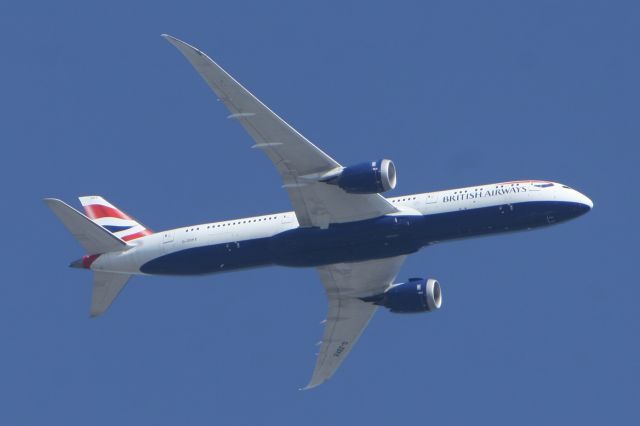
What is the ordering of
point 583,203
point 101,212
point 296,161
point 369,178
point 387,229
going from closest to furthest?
point 369,178 → point 296,161 → point 387,229 → point 583,203 → point 101,212

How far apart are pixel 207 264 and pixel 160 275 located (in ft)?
11.6

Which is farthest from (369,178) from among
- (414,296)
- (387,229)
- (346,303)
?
(346,303)

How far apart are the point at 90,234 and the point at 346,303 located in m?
17.6

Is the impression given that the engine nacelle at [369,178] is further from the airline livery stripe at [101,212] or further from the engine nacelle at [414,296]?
the airline livery stripe at [101,212]

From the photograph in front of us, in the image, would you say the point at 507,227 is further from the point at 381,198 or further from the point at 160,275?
the point at 160,275

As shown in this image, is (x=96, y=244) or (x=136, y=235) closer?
(x=96, y=244)

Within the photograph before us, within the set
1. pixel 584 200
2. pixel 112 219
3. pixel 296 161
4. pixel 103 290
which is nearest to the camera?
pixel 296 161

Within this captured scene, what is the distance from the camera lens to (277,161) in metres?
84.2

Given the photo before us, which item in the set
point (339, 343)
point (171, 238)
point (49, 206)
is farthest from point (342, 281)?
point (49, 206)

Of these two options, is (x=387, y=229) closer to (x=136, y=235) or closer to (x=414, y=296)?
(x=414, y=296)

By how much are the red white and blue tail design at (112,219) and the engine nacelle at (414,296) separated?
53.9ft

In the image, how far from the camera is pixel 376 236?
3378 inches

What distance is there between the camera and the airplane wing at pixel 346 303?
92.7m

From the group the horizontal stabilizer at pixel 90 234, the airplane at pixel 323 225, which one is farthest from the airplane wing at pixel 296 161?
the horizontal stabilizer at pixel 90 234
